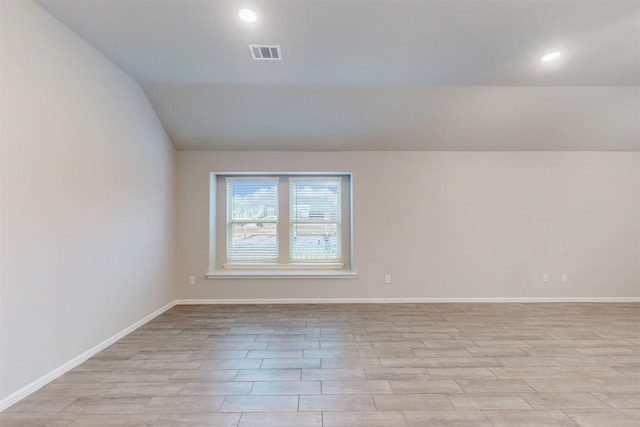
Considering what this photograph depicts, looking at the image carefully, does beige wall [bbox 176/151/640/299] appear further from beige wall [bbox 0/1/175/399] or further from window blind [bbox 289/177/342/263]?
beige wall [bbox 0/1/175/399]

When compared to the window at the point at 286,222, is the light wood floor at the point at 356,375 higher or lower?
lower

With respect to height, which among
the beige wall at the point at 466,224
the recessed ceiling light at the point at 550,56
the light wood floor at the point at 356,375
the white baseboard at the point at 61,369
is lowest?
the light wood floor at the point at 356,375

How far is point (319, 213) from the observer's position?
503 cm

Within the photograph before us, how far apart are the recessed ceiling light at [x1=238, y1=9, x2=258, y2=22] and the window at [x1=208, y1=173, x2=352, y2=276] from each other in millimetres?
2684

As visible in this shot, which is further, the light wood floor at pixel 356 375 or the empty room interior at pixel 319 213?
the empty room interior at pixel 319 213

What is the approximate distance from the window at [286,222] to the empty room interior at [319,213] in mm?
33

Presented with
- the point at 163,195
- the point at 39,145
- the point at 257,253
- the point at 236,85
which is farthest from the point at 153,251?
the point at 236,85

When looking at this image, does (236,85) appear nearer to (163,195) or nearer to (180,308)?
(163,195)

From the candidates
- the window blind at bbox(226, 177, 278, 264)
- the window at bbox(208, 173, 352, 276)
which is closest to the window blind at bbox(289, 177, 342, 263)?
the window at bbox(208, 173, 352, 276)

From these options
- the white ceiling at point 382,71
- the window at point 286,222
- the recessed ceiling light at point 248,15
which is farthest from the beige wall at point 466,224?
the recessed ceiling light at point 248,15

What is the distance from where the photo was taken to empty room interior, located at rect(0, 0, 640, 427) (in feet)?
6.95

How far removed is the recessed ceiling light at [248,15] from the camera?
2.39 m

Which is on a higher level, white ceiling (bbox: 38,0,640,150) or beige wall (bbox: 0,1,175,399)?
white ceiling (bbox: 38,0,640,150)

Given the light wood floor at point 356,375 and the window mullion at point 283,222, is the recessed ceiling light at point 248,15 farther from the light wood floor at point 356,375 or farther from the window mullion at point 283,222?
the light wood floor at point 356,375
